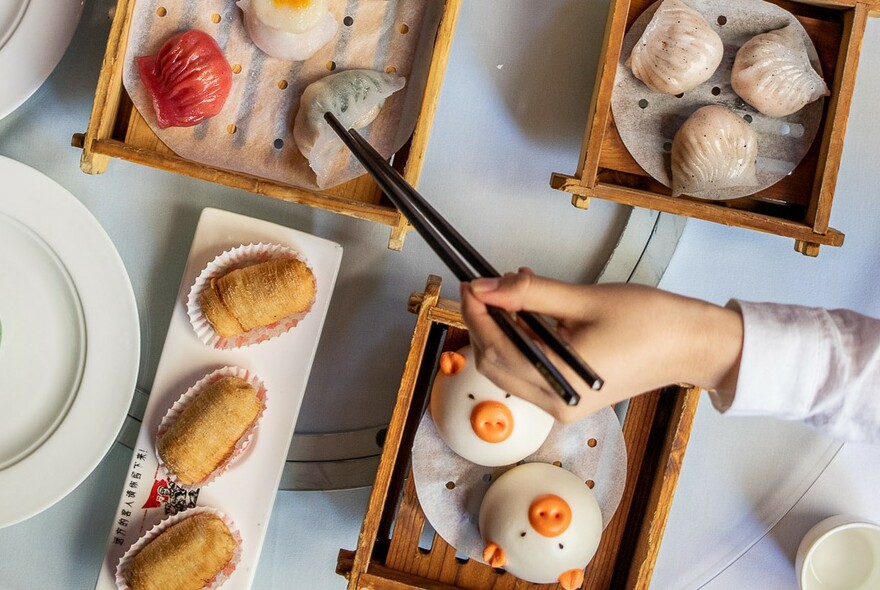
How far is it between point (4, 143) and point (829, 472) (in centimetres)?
149

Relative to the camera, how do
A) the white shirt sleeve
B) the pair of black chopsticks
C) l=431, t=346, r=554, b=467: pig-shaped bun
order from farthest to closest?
l=431, t=346, r=554, b=467: pig-shaped bun, the white shirt sleeve, the pair of black chopsticks

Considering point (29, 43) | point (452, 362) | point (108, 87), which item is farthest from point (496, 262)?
point (29, 43)

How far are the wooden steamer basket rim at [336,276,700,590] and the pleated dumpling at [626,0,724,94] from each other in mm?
446

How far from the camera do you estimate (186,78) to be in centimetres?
106

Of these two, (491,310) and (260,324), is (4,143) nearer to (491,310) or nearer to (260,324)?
(260,324)

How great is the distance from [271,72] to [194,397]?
537 mm

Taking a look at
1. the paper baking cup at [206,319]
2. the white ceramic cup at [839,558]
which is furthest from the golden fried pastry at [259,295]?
the white ceramic cup at [839,558]

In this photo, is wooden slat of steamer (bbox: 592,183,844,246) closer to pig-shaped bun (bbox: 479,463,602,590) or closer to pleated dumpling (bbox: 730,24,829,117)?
pleated dumpling (bbox: 730,24,829,117)

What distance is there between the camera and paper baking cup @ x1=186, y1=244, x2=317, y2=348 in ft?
3.80

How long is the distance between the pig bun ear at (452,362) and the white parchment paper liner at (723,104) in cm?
41

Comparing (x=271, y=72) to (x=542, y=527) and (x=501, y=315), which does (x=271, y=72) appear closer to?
(x=501, y=315)

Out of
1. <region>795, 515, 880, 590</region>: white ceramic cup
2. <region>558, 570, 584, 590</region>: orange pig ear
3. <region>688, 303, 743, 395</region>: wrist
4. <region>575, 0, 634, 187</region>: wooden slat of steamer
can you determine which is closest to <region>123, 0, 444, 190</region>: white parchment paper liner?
<region>575, 0, 634, 187</region>: wooden slat of steamer

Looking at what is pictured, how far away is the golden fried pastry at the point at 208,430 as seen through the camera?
1.12 m

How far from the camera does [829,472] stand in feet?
3.84
